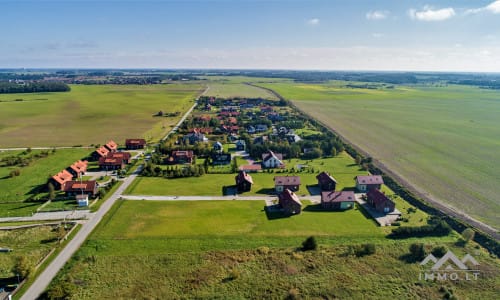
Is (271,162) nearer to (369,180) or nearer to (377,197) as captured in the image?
(369,180)

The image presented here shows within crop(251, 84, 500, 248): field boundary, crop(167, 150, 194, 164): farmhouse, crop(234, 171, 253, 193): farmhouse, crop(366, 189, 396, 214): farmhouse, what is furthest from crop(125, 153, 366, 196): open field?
crop(167, 150, 194, 164): farmhouse

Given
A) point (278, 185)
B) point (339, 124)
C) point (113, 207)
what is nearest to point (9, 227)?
point (113, 207)

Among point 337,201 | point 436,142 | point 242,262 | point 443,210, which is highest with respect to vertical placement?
point 436,142

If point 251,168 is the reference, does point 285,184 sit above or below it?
above

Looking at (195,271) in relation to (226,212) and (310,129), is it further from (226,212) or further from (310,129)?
(310,129)

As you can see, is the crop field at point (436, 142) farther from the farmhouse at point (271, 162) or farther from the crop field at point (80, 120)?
the crop field at point (80, 120)

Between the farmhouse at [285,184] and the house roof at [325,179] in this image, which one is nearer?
the farmhouse at [285,184]

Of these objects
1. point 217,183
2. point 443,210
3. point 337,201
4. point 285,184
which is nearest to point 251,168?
point 217,183

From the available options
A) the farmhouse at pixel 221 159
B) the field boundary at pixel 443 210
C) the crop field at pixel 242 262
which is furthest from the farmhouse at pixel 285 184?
the farmhouse at pixel 221 159
